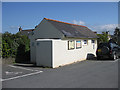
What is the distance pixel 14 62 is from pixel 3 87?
7107 millimetres

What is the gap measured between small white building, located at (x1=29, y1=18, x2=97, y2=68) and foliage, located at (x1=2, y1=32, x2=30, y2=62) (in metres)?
1.29

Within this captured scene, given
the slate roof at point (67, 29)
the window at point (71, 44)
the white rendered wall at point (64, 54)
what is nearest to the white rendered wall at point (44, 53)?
the white rendered wall at point (64, 54)

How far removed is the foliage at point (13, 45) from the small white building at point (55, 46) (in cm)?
129

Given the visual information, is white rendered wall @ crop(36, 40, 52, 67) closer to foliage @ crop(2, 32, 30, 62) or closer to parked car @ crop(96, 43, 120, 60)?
foliage @ crop(2, 32, 30, 62)

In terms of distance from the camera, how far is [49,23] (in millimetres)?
12250

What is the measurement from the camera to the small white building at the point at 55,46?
10.3 meters

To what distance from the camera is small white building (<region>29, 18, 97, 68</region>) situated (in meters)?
10.3

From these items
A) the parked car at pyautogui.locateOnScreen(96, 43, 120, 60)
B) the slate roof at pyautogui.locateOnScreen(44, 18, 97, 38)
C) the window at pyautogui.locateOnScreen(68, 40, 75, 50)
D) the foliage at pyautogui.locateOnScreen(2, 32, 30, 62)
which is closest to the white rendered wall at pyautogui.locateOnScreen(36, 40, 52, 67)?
the slate roof at pyautogui.locateOnScreen(44, 18, 97, 38)

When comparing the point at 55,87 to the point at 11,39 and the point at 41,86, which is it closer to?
the point at 41,86

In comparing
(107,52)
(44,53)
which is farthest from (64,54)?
(107,52)

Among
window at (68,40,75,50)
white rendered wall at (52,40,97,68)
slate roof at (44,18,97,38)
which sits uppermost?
slate roof at (44,18,97,38)

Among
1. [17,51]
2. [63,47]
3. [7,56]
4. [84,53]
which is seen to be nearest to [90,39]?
[84,53]

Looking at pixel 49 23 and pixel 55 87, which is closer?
pixel 55 87

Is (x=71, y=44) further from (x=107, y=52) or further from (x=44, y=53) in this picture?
(x=107, y=52)
